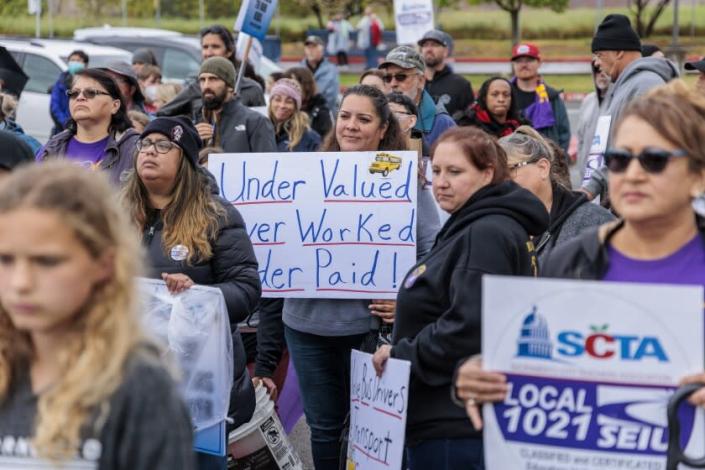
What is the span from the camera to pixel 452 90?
11.0m

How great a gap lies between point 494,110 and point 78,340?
7503 millimetres

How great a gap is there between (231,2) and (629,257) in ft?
132

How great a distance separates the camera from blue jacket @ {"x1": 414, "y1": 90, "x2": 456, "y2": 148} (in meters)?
7.81

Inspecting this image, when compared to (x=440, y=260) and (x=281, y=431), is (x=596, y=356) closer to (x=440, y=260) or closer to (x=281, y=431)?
(x=440, y=260)

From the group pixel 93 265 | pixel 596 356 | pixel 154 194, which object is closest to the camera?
pixel 93 265

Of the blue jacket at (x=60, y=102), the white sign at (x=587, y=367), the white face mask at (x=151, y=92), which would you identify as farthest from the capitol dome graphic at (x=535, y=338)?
the white face mask at (x=151, y=92)

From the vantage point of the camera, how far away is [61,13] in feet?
160

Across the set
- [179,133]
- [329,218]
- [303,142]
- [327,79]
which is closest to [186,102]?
[303,142]

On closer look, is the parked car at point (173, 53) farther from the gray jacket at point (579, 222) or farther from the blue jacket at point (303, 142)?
the gray jacket at point (579, 222)

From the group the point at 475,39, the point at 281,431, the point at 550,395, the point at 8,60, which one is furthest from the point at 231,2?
the point at 550,395

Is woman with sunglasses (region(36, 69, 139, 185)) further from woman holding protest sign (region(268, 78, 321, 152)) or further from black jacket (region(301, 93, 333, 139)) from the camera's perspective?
black jacket (region(301, 93, 333, 139))

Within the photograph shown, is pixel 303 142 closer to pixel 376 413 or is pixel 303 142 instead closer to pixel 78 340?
pixel 376 413

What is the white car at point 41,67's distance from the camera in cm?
1583

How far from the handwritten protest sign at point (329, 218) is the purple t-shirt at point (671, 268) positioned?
2635mm
